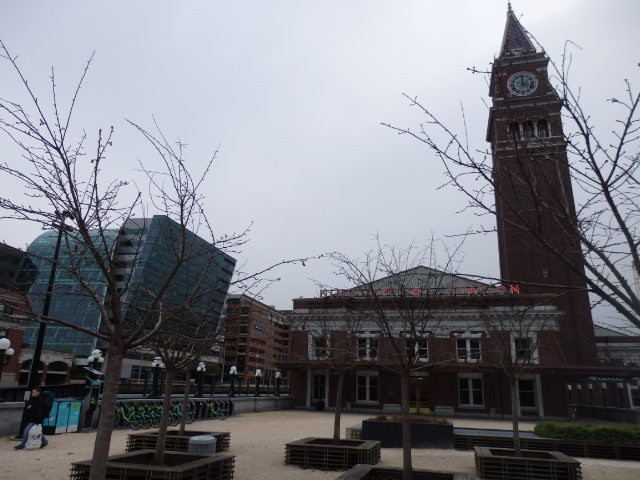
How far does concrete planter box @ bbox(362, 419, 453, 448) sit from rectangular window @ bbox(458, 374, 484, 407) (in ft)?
66.3

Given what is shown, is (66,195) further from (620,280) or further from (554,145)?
(620,280)

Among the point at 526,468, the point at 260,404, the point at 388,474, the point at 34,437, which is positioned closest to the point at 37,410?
the point at 34,437

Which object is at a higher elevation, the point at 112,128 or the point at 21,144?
the point at 112,128

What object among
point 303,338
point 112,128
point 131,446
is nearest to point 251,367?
point 303,338

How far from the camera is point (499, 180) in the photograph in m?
5.11

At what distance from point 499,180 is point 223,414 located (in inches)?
995

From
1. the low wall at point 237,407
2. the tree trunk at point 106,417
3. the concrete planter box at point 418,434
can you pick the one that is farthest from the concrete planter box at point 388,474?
A: the low wall at point 237,407

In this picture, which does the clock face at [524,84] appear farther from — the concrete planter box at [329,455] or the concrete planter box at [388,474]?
the concrete planter box at [388,474]

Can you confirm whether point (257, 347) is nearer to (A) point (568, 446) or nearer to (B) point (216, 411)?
(B) point (216, 411)

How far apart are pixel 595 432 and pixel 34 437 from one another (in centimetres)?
1749

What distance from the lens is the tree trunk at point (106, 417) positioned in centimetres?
492

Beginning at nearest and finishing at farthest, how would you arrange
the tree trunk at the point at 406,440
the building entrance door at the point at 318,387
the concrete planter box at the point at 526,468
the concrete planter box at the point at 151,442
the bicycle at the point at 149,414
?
the tree trunk at the point at 406,440
the concrete planter box at the point at 526,468
the concrete planter box at the point at 151,442
the bicycle at the point at 149,414
the building entrance door at the point at 318,387

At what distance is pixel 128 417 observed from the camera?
19.8 metres

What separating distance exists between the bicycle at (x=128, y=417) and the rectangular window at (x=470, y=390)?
23.8m
